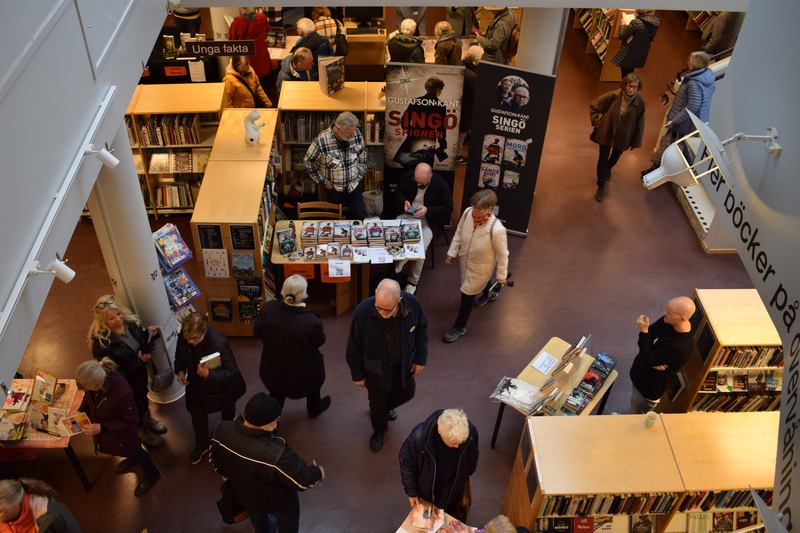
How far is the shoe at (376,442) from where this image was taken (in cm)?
570

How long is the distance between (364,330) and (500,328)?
2.54 metres

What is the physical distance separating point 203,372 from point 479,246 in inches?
116

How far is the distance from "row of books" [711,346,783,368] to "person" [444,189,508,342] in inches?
83.6

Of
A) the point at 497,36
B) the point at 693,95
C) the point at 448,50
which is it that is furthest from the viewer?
the point at 497,36

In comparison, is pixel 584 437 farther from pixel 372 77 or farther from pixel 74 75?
pixel 372 77

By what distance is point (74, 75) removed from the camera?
11.4ft

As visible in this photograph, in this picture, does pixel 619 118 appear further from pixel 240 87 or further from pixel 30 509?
pixel 30 509

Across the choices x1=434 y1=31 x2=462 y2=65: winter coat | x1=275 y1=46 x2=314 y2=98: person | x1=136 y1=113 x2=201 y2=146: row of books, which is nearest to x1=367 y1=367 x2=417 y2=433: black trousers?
x1=136 y1=113 x2=201 y2=146: row of books

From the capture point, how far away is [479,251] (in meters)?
6.33

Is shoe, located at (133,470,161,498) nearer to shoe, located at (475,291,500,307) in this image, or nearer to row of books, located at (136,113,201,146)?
shoe, located at (475,291,500,307)

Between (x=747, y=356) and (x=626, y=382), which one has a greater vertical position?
(x=747, y=356)

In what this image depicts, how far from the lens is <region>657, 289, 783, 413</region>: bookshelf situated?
17.7 ft

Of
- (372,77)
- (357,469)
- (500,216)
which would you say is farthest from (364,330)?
(372,77)

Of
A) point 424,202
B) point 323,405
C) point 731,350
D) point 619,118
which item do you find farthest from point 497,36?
point 323,405
